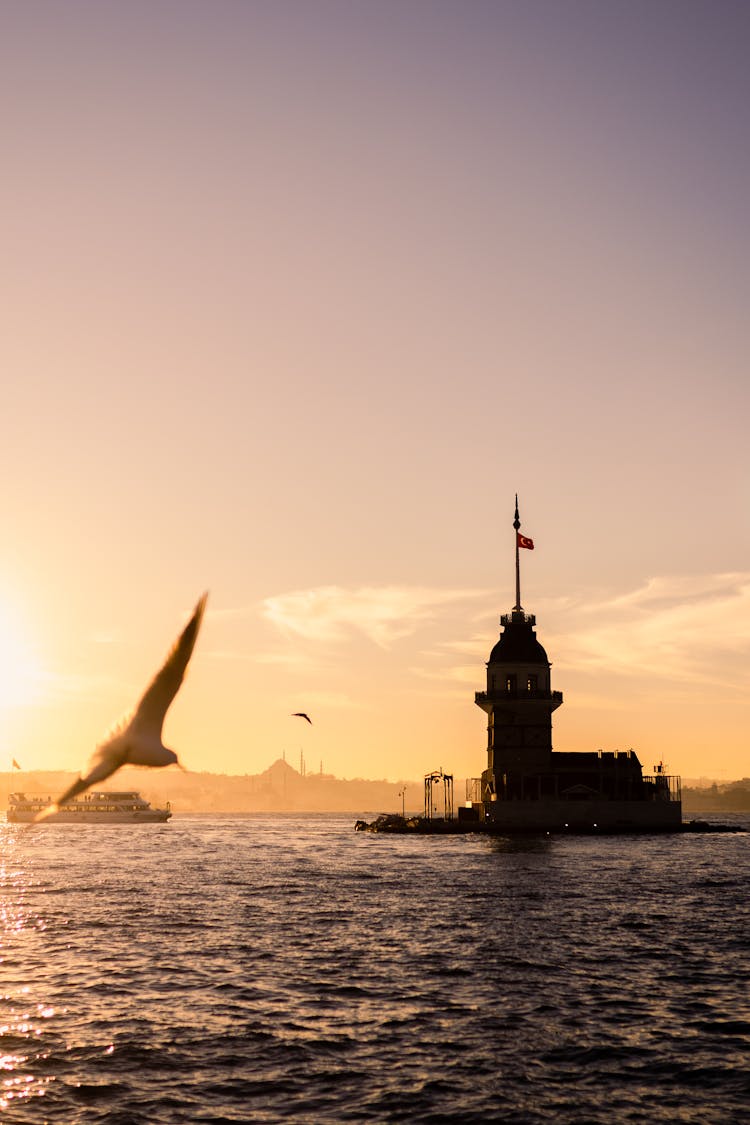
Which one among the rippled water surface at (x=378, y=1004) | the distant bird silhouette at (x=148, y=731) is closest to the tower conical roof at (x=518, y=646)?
the rippled water surface at (x=378, y=1004)

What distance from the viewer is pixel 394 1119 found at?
24312 mm

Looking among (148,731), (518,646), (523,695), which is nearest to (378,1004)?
(148,731)

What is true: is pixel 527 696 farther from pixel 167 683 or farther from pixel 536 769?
pixel 167 683

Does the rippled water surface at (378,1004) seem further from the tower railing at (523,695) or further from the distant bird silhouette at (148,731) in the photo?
the tower railing at (523,695)

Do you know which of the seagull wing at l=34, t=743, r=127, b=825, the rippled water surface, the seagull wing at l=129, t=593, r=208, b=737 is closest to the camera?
the seagull wing at l=129, t=593, r=208, b=737

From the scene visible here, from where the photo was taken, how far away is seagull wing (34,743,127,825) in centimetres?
689

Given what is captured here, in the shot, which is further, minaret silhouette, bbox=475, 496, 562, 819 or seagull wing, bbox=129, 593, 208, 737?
minaret silhouette, bbox=475, 496, 562, 819

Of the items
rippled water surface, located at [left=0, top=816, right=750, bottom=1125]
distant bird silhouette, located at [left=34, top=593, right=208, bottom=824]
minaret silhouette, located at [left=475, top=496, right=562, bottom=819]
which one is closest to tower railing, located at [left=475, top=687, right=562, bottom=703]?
minaret silhouette, located at [left=475, top=496, right=562, bottom=819]

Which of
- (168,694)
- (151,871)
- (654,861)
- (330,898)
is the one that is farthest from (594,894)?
(168,694)

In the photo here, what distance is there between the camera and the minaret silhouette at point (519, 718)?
136750 mm

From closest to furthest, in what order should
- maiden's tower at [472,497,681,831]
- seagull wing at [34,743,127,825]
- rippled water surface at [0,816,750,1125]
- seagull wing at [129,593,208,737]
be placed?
seagull wing at [129,593,208,737], seagull wing at [34,743,127,825], rippled water surface at [0,816,750,1125], maiden's tower at [472,497,681,831]

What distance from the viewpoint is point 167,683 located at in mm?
6875

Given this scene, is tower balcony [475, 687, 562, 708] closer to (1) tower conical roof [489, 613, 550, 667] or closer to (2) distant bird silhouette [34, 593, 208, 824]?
(1) tower conical roof [489, 613, 550, 667]

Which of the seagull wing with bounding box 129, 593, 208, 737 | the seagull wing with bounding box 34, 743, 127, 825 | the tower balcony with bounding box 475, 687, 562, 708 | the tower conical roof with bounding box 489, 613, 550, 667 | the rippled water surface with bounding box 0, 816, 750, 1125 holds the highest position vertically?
the tower conical roof with bounding box 489, 613, 550, 667
